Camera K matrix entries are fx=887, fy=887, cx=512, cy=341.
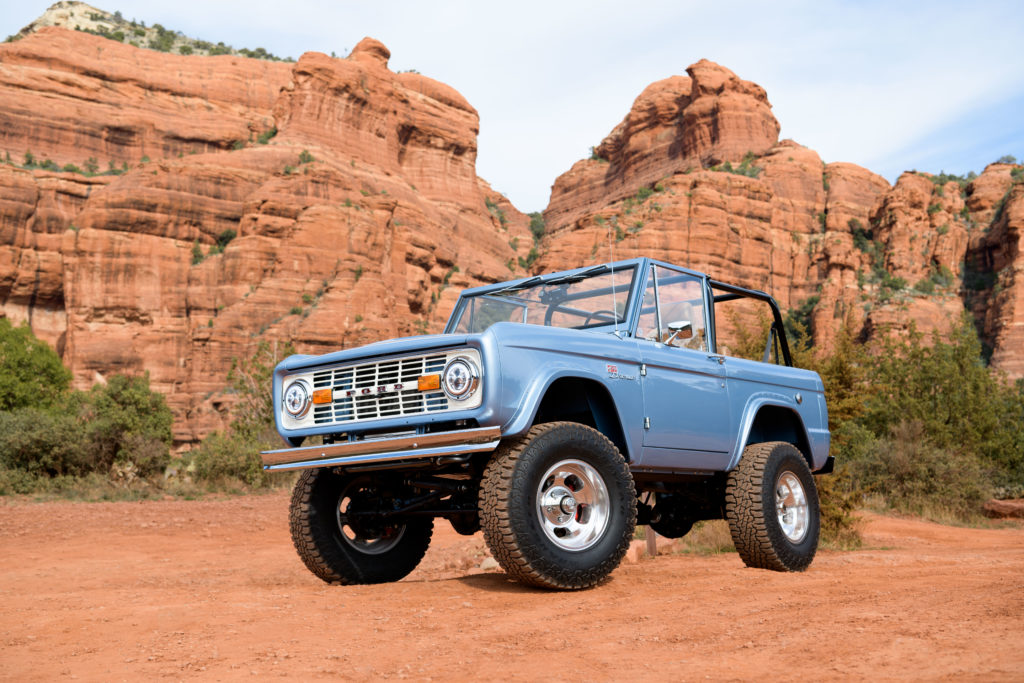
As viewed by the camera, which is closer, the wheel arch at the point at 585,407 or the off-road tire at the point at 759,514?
the wheel arch at the point at 585,407

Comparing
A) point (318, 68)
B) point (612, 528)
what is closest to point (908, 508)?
point (612, 528)

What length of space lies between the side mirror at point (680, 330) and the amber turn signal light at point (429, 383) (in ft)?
6.60

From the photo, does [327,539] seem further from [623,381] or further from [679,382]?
[679,382]

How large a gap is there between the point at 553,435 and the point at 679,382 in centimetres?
164

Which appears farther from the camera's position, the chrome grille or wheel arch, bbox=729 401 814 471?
wheel arch, bbox=729 401 814 471

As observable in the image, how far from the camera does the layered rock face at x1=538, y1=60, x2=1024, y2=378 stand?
70.2 m

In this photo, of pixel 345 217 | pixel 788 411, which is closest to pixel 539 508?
pixel 788 411

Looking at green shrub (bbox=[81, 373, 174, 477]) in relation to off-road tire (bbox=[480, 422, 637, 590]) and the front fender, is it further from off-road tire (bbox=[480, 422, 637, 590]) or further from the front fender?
off-road tire (bbox=[480, 422, 637, 590])

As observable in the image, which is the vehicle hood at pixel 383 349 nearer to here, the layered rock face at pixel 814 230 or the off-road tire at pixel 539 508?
the off-road tire at pixel 539 508

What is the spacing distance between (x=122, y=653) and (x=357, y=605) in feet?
5.12

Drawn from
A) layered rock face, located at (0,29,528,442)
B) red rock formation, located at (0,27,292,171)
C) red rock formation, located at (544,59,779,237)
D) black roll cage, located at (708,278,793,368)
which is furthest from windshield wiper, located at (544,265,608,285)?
red rock formation, located at (544,59,779,237)

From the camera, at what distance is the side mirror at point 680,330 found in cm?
672

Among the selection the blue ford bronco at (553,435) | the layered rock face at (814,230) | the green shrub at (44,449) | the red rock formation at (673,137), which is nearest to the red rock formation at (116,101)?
the layered rock face at (814,230)

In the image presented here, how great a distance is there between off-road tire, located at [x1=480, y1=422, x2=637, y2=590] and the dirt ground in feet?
0.58
